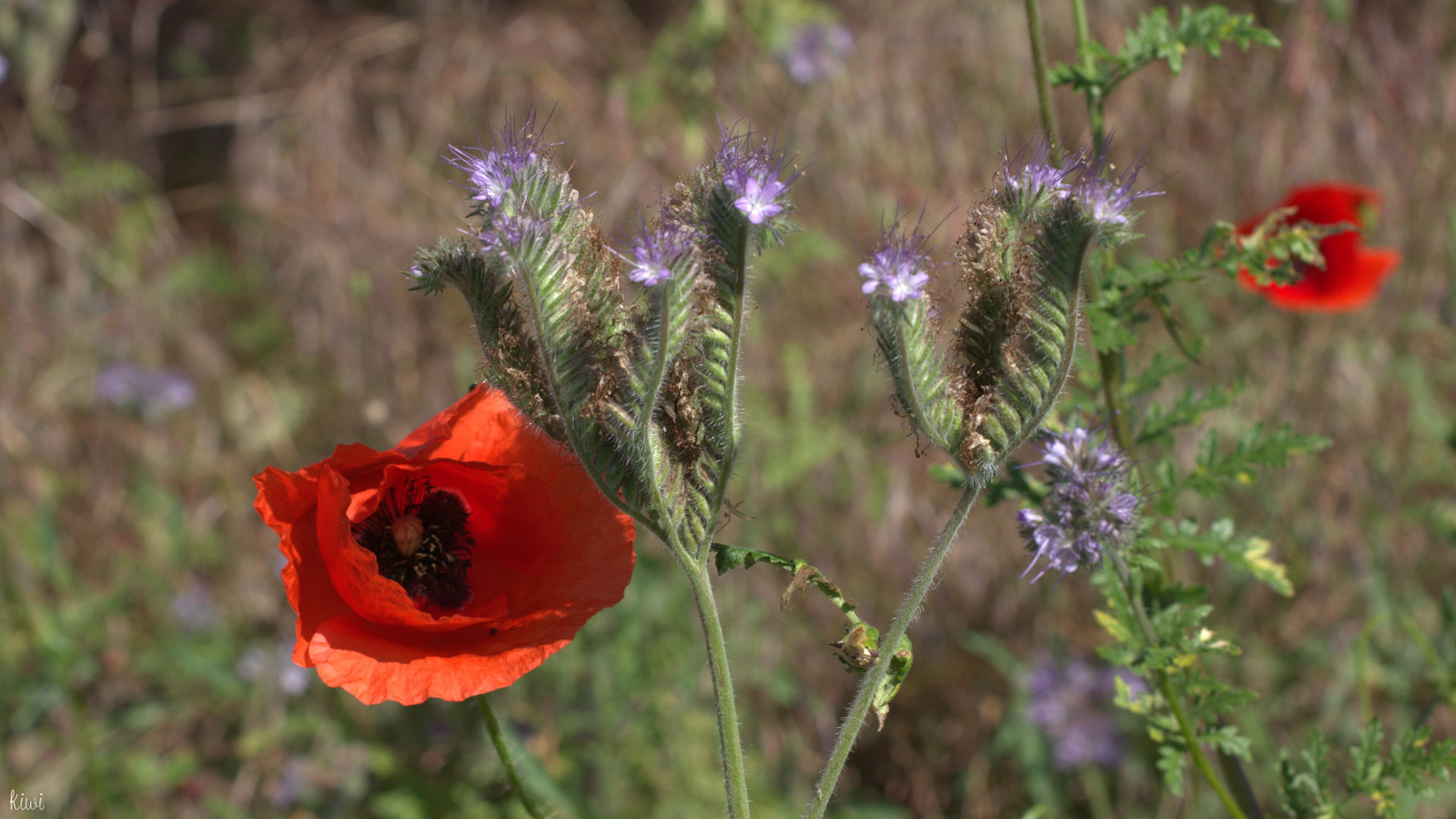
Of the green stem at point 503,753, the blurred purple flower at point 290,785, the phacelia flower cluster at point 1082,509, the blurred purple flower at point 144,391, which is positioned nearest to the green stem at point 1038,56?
the phacelia flower cluster at point 1082,509

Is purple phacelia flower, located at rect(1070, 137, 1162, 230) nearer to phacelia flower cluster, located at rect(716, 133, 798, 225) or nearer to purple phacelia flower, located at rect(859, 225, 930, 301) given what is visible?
purple phacelia flower, located at rect(859, 225, 930, 301)

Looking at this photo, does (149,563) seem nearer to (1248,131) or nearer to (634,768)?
(634,768)

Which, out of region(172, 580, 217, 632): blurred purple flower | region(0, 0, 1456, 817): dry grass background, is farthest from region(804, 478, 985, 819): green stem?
region(172, 580, 217, 632): blurred purple flower

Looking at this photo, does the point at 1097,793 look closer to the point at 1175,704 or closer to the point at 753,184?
the point at 1175,704

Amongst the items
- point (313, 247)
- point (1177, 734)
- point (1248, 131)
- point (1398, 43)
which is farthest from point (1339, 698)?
point (313, 247)

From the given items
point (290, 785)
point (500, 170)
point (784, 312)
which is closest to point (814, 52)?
point (784, 312)
